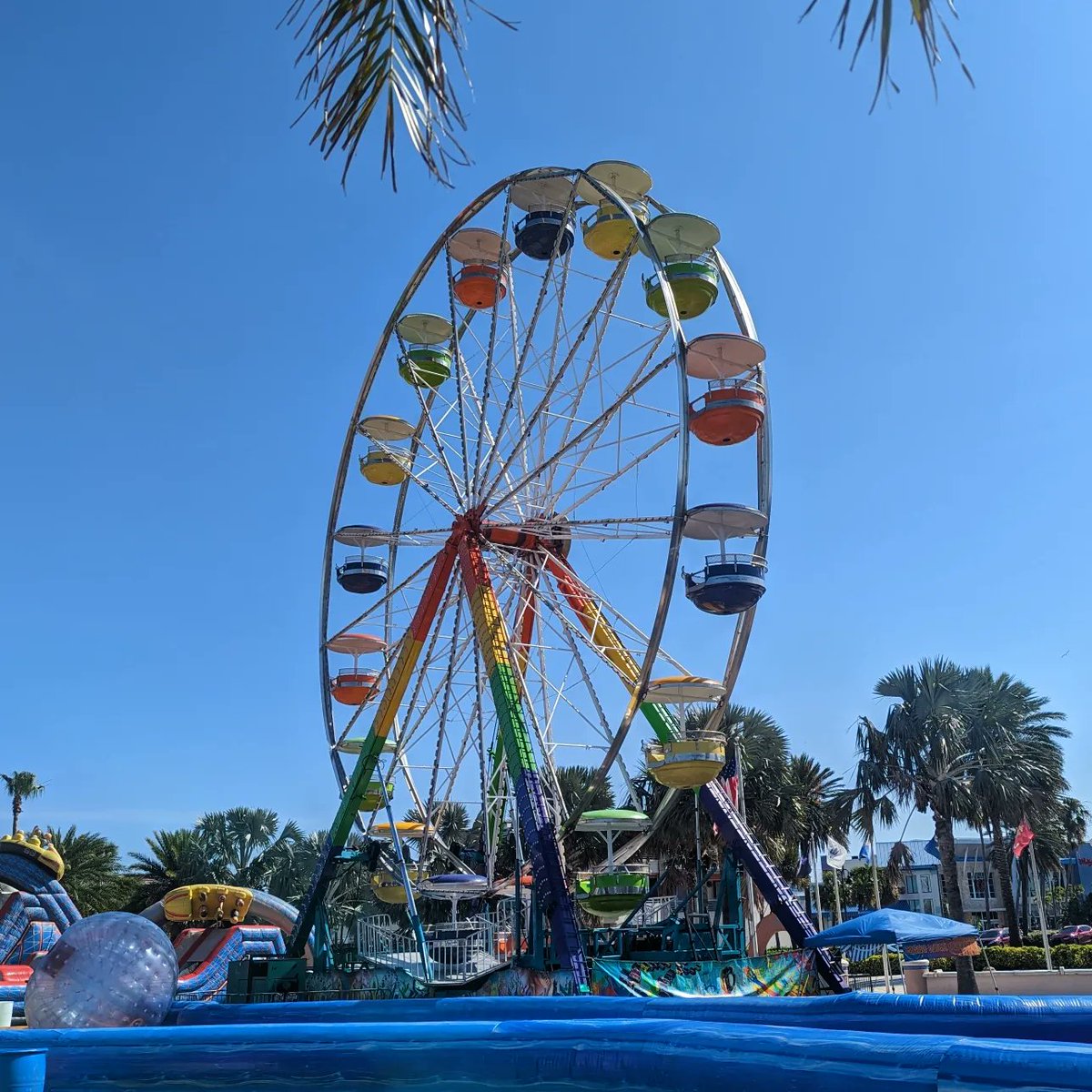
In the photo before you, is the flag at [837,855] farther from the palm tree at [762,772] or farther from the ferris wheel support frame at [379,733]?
the ferris wheel support frame at [379,733]

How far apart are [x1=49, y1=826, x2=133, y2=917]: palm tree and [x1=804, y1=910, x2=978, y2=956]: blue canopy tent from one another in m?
28.7

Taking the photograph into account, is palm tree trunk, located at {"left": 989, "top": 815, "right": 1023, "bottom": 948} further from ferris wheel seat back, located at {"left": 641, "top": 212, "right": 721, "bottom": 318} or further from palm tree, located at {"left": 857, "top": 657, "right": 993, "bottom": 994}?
ferris wheel seat back, located at {"left": 641, "top": 212, "right": 721, "bottom": 318}

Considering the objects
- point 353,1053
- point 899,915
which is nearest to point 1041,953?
point 899,915

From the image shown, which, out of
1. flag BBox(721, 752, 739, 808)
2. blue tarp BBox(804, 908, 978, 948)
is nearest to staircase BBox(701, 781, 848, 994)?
blue tarp BBox(804, 908, 978, 948)

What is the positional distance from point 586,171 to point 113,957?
1550cm

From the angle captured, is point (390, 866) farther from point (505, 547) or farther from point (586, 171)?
point (586, 171)

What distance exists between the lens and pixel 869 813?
108 feet

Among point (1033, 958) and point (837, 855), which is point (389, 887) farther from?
point (1033, 958)

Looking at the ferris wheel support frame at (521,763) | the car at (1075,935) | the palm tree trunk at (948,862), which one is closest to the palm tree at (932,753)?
the palm tree trunk at (948,862)

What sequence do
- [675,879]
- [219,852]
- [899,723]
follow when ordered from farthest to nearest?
[219,852]
[675,879]
[899,723]

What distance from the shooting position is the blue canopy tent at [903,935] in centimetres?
1728

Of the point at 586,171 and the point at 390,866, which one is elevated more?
the point at 586,171

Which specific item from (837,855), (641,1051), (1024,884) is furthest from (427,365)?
(1024,884)

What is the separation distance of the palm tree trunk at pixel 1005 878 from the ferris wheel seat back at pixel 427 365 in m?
18.9
